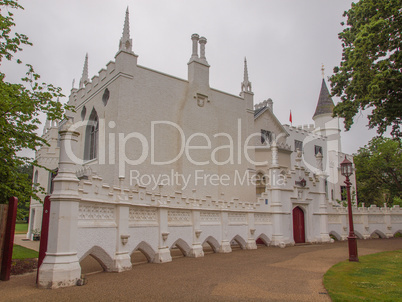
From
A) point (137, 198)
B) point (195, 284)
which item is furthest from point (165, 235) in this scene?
point (195, 284)

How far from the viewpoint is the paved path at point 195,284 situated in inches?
285

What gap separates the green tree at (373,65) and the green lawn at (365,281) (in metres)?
6.42

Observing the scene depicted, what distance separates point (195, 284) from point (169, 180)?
12.7 m

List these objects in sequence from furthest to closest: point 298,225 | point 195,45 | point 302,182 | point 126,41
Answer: point 195,45 < point 302,182 < point 298,225 < point 126,41

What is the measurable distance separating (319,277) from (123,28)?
1757 centimetres

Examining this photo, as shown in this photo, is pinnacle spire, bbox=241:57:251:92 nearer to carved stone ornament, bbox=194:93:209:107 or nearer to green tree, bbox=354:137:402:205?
carved stone ornament, bbox=194:93:209:107

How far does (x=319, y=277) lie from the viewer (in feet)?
31.6

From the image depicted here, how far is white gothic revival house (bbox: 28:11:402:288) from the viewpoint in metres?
9.55

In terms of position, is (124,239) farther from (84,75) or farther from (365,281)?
(84,75)

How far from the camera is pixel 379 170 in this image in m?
40.9

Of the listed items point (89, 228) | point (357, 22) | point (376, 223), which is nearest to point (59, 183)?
point (89, 228)

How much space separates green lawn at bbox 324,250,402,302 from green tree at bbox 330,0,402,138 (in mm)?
6419

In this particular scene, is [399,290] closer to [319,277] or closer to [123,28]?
[319,277]

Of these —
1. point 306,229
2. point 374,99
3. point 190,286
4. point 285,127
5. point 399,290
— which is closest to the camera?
point 399,290
